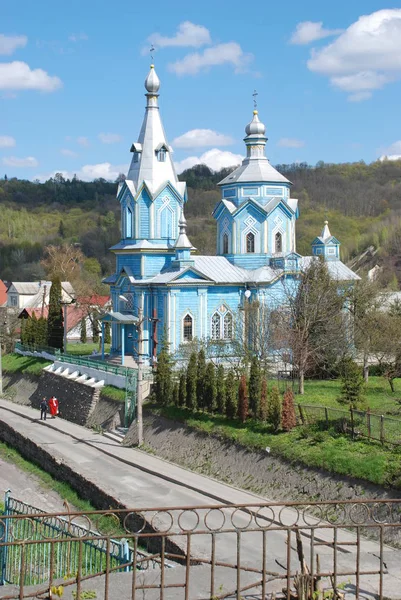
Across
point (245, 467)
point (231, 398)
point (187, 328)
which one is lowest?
point (245, 467)

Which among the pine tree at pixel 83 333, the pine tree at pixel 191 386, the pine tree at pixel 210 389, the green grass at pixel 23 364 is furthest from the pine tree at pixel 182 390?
the pine tree at pixel 83 333


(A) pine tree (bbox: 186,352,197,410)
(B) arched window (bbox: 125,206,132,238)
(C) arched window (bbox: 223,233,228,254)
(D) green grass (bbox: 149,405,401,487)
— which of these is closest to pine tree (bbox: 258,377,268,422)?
(D) green grass (bbox: 149,405,401,487)

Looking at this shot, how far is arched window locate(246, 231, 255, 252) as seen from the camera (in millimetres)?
31062

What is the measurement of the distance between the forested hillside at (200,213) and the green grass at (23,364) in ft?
98.4

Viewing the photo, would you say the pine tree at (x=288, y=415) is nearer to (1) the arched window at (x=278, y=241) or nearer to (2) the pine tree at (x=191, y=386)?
(2) the pine tree at (x=191, y=386)

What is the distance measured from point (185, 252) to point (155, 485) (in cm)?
1160

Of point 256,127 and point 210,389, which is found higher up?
point 256,127

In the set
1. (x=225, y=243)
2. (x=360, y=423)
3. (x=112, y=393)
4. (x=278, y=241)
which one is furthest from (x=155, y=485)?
(x=278, y=241)

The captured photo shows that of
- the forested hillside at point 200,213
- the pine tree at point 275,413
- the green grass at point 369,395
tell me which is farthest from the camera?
the forested hillside at point 200,213

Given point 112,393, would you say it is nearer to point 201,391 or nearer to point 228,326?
point 201,391

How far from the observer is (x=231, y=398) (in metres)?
21.1

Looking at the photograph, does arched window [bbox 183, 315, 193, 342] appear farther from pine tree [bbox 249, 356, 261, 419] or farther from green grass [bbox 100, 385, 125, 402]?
pine tree [bbox 249, 356, 261, 419]

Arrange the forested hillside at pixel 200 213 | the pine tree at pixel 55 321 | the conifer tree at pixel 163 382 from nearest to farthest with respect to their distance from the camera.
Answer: the conifer tree at pixel 163 382
the pine tree at pixel 55 321
the forested hillside at pixel 200 213

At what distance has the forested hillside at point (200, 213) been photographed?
78938 millimetres
